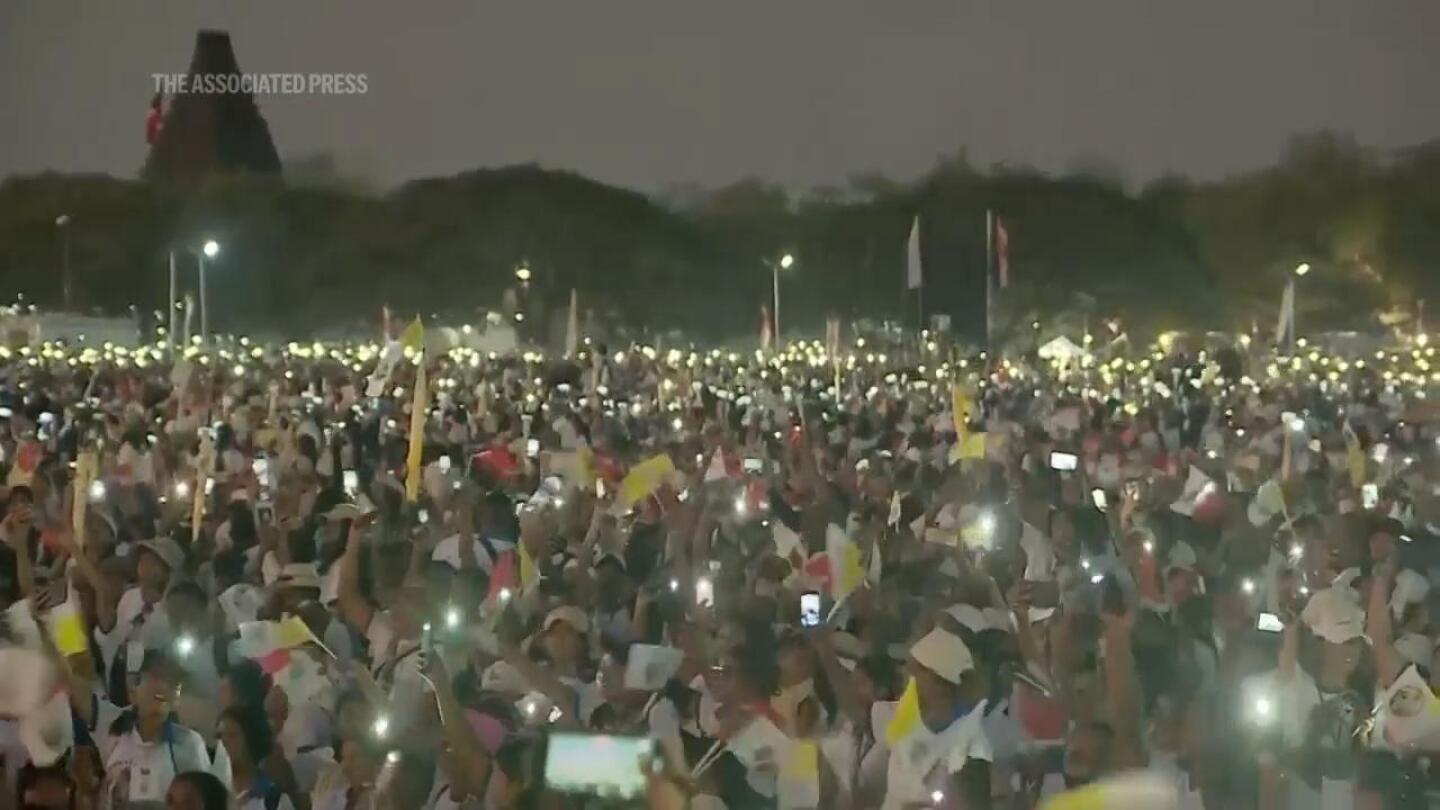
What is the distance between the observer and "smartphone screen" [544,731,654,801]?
5742mm

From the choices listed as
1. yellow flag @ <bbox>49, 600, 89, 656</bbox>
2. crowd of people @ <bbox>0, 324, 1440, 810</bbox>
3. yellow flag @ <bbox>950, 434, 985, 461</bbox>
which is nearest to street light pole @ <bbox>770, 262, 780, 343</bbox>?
yellow flag @ <bbox>950, 434, 985, 461</bbox>

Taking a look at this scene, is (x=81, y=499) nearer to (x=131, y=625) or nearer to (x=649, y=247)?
(x=131, y=625)

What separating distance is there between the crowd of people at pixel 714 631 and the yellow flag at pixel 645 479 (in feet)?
0.06

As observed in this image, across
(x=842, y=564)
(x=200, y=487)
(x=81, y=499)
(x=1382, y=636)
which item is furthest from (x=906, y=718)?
(x=200, y=487)

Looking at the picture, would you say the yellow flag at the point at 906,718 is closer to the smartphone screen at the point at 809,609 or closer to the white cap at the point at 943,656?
the white cap at the point at 943,656

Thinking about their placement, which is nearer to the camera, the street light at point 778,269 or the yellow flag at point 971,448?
the yellow flag at point 971,448

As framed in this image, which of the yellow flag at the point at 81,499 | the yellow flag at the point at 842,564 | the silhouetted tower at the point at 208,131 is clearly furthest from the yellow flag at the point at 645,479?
the silhouetted tower at the point at 208,131

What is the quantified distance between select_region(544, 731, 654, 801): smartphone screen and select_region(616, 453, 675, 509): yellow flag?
582 centimetres

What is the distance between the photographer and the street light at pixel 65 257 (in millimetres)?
58750

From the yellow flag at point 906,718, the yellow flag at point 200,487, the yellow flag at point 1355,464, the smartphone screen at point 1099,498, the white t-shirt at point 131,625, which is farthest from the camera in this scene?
the yellow flag at point 1355,464

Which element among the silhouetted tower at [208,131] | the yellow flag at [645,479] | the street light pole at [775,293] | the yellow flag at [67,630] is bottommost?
the yellow flag at [67,630]

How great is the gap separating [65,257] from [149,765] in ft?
184

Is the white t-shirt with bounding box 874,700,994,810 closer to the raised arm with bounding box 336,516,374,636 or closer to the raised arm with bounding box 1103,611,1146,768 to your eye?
the raised arm with bounding box 1103,611,1146,768

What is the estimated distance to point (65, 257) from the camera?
59062 millimetres
